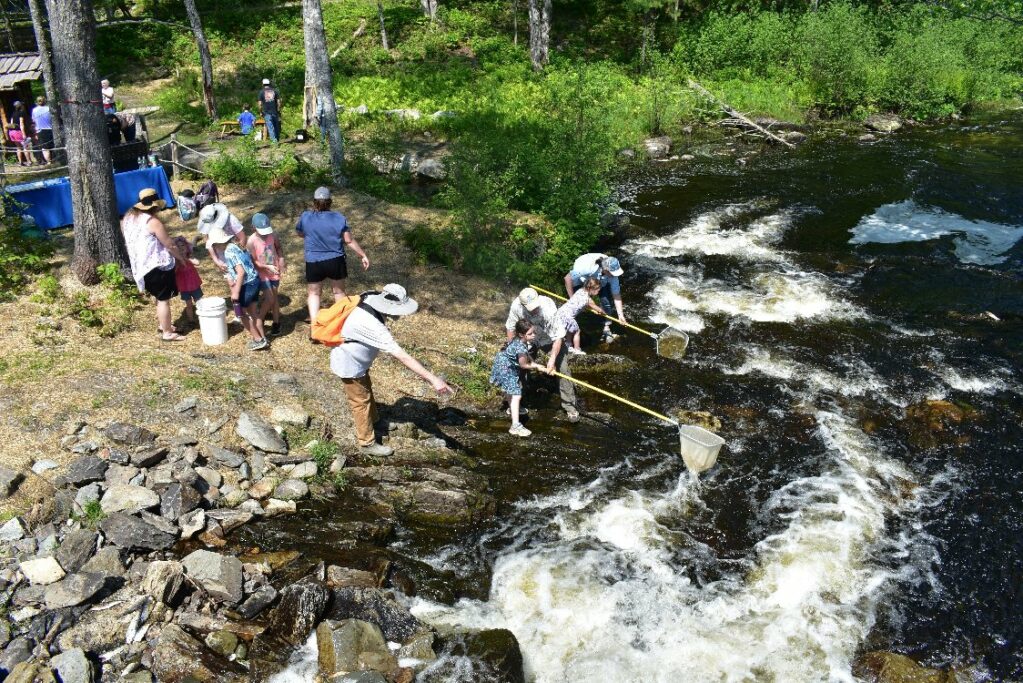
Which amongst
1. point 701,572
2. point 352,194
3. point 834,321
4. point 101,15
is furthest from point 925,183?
point 101,15

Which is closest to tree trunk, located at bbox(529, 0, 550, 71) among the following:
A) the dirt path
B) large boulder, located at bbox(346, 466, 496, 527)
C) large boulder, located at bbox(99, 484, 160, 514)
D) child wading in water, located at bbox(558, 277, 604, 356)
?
the dirt path

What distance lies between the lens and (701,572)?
24.9ft

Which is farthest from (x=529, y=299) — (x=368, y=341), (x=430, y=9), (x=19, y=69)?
(x=430, y=9)

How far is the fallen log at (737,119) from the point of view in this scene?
22.9 metres

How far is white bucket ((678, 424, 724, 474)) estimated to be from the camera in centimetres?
831

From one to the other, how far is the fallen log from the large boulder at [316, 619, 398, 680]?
794 inches

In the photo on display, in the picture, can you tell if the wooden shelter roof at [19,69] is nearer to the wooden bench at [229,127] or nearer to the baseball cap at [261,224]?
the wooden bench at [229,127]

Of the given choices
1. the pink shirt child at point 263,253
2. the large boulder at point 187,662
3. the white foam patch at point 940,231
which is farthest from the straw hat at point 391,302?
the white foam patch at point 940,231

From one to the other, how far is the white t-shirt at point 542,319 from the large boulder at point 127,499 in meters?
4.23

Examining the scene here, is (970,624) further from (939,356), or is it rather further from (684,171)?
(684,171)

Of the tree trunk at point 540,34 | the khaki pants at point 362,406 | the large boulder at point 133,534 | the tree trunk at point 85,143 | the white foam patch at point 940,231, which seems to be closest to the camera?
the large boulder at point 133,534

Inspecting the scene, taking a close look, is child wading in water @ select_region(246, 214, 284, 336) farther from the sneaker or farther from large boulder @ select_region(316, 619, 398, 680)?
large boulder @ select_region(316, 619, 398, 680)

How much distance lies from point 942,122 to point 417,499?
24035mm

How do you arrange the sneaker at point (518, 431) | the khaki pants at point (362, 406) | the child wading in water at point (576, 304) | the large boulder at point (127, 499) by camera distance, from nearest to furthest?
the large boulder at point (127, 499), the khaki pants at point (362, 406), the sneaker at point (518, 431), the child wading in water at point (576, 304)
